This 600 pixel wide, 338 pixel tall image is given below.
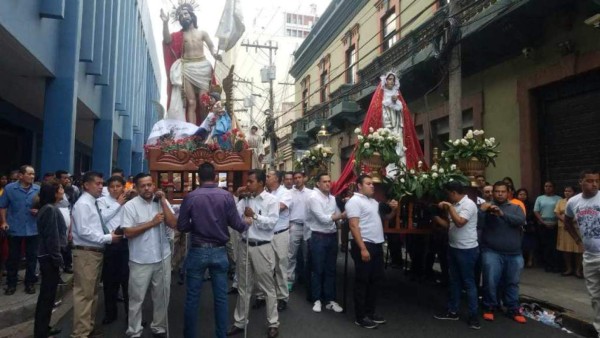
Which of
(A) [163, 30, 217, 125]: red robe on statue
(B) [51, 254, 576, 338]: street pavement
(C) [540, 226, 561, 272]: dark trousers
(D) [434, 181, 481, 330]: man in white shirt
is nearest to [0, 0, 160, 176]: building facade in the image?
(A) [163, 30, 217, 125]: red robe on statue

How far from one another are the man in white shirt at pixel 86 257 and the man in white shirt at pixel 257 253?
58.1 inches

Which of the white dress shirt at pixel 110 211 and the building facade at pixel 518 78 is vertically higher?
the building facade at pixel 518 78

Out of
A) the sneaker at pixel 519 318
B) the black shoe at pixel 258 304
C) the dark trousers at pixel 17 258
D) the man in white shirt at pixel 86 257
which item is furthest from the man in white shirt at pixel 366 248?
the dark trousers at pixel 17 258

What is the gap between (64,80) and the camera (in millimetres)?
10203

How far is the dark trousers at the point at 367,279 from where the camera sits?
5.88m

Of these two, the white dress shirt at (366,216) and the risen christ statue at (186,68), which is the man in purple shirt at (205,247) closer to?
the white dress shirt at (366,216)

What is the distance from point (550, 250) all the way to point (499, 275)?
3.49 meters

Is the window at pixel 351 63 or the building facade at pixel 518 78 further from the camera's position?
the window at pixel 351 63

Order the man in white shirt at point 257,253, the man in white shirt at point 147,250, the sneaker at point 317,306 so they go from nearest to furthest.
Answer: the man in white shirt at point 147,250, the man in white shirt at point 257,253, the sneaker at point 317,306

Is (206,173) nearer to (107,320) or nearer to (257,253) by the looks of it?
(257,253)

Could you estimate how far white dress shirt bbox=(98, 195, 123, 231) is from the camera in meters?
5.58

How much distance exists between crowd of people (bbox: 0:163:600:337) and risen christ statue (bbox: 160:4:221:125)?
4.32ft

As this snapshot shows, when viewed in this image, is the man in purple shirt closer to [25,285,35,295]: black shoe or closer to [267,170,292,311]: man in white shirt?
[267,170,292,311]: man in white shirt

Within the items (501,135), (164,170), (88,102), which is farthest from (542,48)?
(88,102)
